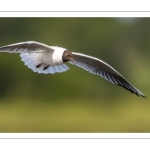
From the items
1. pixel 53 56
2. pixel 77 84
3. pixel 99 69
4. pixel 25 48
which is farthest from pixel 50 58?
pixel 77 84

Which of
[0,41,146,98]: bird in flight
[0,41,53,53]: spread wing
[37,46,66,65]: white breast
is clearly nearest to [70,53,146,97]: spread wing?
[0,41,146,98]: bird in flight

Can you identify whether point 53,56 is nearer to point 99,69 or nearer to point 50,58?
point 50,58

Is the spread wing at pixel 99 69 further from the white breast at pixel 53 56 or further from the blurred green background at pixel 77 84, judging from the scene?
the blurred green background at pixel 77 84

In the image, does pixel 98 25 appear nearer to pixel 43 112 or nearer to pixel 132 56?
pixel 132 56

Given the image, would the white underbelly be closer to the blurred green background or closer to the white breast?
the white breast

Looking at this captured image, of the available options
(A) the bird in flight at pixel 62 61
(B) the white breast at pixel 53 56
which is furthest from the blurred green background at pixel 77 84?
(B) the white breast at pixel 53 56

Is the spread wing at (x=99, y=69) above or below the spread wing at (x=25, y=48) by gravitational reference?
below
